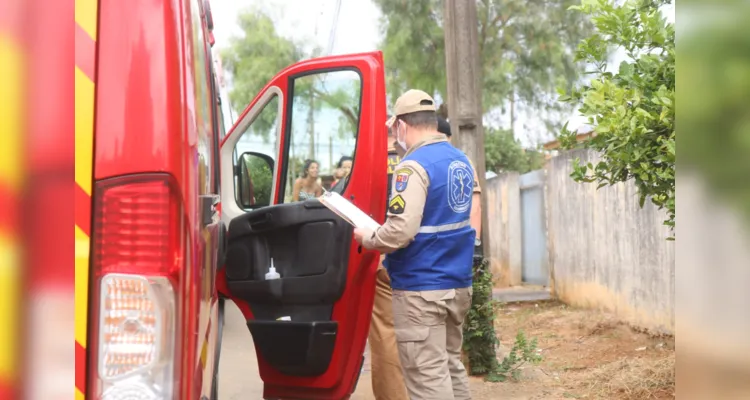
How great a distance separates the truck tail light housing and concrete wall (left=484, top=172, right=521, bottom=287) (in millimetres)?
10739

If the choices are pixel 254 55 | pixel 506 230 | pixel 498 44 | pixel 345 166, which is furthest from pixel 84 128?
pixel 254 55

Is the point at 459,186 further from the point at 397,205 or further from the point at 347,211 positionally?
the point at 347,211

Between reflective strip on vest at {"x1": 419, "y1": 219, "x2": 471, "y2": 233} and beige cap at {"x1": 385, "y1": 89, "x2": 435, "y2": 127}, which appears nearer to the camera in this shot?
reflective strip on vest at {"x1": 419, "y1": 219, "x2": 471, "y2": 233}

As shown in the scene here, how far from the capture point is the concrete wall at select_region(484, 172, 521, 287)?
1251 cm

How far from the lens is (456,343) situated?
362 cm

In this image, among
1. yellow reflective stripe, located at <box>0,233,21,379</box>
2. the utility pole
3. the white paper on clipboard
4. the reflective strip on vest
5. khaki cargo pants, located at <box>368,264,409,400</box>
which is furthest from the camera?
the utility pole

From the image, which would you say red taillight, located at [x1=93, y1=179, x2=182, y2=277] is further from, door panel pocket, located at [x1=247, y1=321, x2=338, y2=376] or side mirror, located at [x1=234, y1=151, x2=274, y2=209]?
side mirror, located at [x1=234, y1=151, x2=274, y2=209]

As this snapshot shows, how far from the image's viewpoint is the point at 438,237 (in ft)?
10.9

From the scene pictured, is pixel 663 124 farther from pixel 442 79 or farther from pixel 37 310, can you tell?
pixel 442 79

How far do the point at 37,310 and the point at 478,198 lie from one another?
3.54m

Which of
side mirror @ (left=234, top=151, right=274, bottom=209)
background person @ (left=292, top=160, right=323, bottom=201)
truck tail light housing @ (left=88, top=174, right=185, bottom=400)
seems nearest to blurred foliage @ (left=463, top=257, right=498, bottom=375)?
background person @ (left=292, top=160, right=323, bottom=201)

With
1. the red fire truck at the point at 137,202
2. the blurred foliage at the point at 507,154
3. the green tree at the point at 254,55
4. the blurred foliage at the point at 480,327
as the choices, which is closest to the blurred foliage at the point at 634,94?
the blurred foliage at the point at 480,327

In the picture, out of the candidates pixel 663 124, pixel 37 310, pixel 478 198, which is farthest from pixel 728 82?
pixel 478 198

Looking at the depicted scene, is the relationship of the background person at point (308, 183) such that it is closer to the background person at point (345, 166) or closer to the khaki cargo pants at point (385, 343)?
the background person at point (345, 166)
